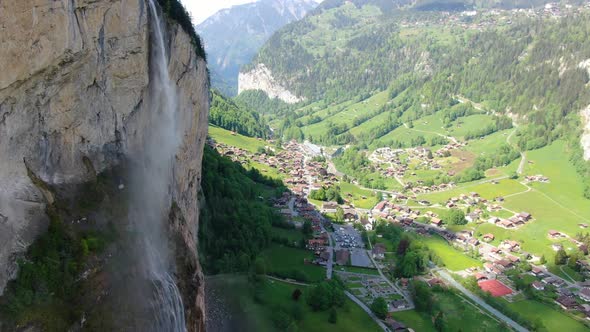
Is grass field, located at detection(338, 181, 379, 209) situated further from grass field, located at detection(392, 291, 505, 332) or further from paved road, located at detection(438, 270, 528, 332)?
grass field, located at detection(392, 291, 505, 332)

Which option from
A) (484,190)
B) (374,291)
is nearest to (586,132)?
(484,190)

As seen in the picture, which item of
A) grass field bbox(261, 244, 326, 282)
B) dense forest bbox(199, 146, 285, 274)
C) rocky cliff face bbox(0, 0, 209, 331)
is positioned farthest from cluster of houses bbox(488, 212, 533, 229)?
rocky cliff face bbox(0, 0, 209, 331)

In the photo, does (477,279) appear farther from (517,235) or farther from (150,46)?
(150,46)

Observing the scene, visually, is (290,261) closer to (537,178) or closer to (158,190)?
(158,190)

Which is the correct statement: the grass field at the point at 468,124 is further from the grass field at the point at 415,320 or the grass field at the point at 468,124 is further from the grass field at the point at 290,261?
the grass field at the point at 415,320

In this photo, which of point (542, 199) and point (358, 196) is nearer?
point (542, 199)

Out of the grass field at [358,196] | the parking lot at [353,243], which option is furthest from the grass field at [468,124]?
the parking lot at [353,243]

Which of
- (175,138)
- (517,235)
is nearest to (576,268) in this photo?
(517,235)
